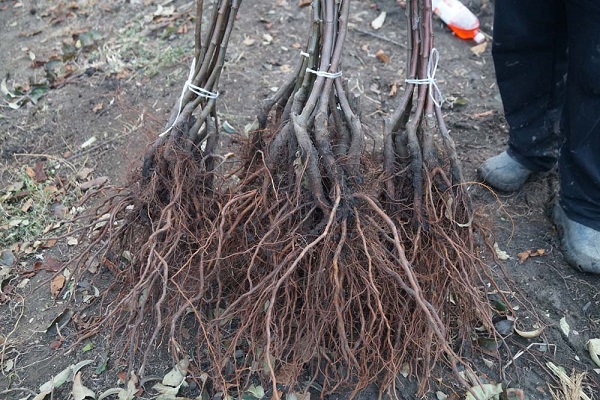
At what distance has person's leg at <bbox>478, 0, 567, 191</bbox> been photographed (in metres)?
1.90

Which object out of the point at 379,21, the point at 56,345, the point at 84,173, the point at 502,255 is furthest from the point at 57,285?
the point at 379,21

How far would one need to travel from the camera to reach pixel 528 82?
2.05 m

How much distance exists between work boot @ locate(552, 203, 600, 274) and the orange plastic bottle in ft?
4.80

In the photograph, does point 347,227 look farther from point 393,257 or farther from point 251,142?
point 251,142

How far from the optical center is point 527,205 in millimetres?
2189

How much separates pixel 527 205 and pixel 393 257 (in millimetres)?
971

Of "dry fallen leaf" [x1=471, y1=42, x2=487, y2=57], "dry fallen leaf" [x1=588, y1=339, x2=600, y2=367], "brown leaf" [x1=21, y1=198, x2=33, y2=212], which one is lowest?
A: "dry fallen leaf" [x1=588, y1=339, x2=600, y2=367]

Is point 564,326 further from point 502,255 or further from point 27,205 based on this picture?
point 27,205

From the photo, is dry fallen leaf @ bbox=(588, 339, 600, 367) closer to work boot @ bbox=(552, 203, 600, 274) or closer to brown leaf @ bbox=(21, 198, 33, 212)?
work boot @ bbox=(552, 203, 600, 274)

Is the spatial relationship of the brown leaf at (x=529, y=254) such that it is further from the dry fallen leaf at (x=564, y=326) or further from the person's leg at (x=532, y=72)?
the person's leg at (x=532, y=72)

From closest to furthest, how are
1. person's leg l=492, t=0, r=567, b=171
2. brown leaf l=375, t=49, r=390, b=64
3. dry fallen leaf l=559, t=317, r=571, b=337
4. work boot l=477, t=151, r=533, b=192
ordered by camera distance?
1. dry fallen leaf l=559, t=317, r=571, b=337
2. person's leg l=492, t=0, r=567, b=171
3. work boot l=477, t=151, r=533, b=192
4. brown leaf l=375, t=49, r=390, b=64

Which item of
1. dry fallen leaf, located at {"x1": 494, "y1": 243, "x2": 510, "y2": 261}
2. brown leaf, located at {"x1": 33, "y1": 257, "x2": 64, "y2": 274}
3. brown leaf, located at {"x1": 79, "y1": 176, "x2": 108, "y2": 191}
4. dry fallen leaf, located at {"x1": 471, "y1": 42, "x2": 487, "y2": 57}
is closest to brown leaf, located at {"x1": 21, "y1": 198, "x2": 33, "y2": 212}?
brown leaf, located at {"x1": 79, "y1": 176, "x2": 108, "y2": 191}

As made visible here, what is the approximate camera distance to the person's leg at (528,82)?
1897mm

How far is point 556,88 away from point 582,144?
0.36 m
